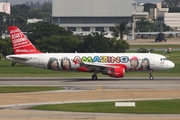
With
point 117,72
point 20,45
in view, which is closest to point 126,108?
point 117,72

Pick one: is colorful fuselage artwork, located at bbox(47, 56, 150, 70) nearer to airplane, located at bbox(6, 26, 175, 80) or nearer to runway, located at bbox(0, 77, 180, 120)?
airplane, located at bbox(6, 26, 175, 80)

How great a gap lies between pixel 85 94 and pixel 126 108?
9759 mm

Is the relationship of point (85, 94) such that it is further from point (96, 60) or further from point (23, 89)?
point (96, 60)

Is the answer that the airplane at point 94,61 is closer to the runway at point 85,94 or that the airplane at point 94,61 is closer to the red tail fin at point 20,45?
the red tail fin at point 20,45

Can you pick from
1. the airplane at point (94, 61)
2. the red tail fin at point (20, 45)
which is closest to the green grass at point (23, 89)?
the airplane at point (94, 61)

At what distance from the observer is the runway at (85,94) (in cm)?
3825

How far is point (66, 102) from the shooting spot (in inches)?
1802

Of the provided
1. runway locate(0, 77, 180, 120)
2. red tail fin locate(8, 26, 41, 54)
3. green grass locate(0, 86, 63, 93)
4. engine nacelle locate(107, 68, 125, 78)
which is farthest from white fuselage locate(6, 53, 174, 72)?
green grass locate(0, 86, 63, 93)

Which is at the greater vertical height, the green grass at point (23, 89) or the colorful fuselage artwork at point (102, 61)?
the colorful fuselage artwork at point (102, 61)

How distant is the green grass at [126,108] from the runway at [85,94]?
1553 millimetres

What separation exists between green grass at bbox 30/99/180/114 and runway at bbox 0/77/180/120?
1553mm

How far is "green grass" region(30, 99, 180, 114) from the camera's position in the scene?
40438 millimetres

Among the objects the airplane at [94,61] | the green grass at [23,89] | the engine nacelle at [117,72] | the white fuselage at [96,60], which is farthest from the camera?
the white fuselage at [96,60]

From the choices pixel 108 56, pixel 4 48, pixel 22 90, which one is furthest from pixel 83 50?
pixel 22 90
